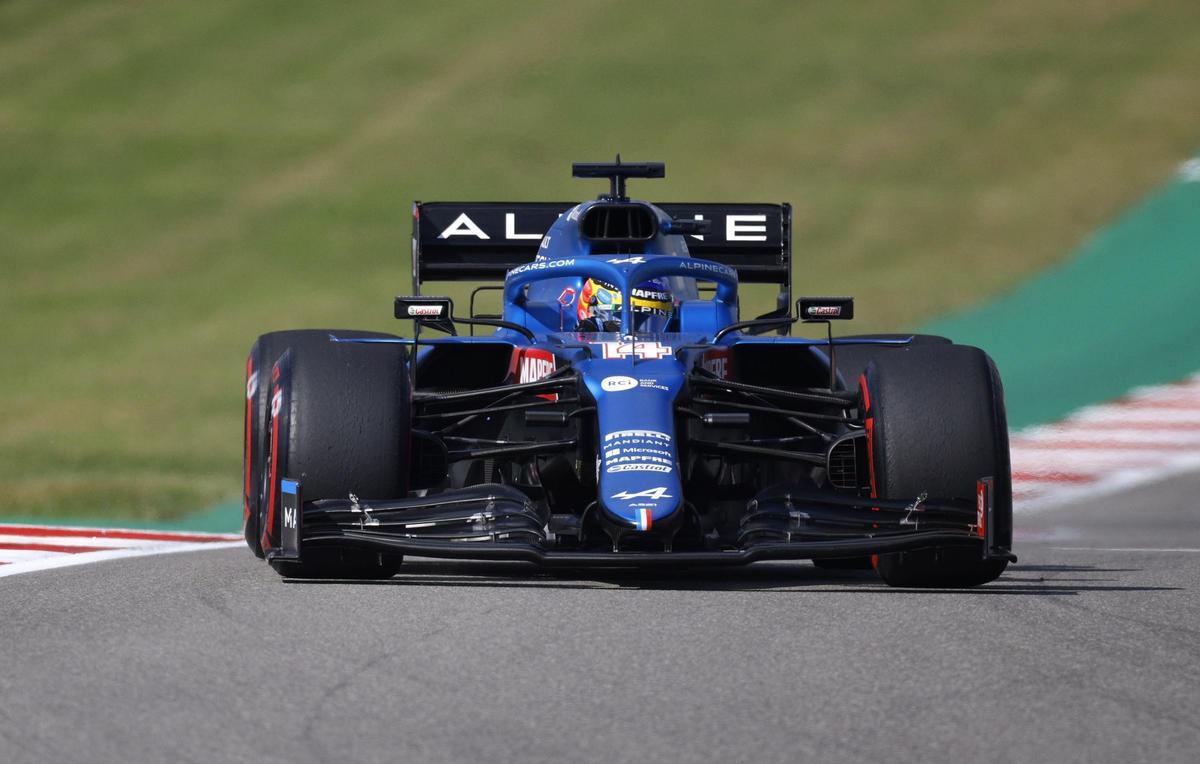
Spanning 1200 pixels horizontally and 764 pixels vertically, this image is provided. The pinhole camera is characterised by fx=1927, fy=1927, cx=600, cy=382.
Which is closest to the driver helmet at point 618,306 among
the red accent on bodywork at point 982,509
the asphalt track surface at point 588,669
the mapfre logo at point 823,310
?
the mapfre logo at point 823,310

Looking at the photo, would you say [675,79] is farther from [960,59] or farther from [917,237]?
[917,237]

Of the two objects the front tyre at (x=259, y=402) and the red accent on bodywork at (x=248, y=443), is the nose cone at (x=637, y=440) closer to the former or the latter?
the front tyre at (x=259, y=402)

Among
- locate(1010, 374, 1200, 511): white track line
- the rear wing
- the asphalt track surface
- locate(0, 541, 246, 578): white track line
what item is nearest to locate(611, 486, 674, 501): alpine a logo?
the asphalt track surface

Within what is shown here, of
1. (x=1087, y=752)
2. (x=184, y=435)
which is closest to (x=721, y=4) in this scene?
(x=184, y=435)

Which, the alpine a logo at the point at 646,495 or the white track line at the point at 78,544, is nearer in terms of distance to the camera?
the alpine a logo at the point at 646,495

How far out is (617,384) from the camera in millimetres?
8336

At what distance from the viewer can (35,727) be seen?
4836 mm

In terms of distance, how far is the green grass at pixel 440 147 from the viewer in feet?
94.2

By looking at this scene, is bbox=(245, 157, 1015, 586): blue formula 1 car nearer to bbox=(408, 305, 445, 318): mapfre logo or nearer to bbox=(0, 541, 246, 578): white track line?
bbox=(408, 305, 445, 318): mapfre logo

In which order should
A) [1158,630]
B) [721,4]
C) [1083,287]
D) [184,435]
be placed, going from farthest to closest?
[721,4] < [1083,287] < [184,435] < [1158,630]

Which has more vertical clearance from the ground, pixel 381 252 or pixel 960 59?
pixel 960 59

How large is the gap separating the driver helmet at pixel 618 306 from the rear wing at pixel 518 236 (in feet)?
7.05

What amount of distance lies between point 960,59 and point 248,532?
112 ft

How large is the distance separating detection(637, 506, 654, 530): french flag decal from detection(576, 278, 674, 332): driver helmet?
2096 millimetres
